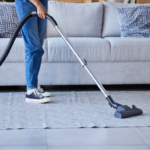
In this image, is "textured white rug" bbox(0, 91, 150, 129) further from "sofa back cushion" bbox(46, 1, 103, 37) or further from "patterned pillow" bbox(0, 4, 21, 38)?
"sofa back cushion" bbox(46, 1, 103, 37)

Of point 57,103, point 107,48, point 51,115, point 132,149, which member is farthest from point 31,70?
point 132,149

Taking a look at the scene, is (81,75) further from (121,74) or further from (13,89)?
(13,89)

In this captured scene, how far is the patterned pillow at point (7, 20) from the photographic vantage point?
106 inches

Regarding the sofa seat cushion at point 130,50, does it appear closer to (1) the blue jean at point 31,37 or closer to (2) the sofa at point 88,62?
(2) the sofa at point 88,62

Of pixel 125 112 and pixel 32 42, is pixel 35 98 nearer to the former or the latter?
pixel 32 42

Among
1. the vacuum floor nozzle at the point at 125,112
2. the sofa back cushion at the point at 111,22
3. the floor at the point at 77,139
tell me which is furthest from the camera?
the sofa back cushion at the point at 111,22

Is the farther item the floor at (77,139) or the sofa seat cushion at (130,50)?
the sofa seat cushion at (130,50)

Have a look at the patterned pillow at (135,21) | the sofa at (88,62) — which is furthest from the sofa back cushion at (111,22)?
the sofa at (88,62)

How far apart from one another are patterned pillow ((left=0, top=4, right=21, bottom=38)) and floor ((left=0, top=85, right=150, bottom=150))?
1.37m

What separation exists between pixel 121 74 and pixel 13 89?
99 cm

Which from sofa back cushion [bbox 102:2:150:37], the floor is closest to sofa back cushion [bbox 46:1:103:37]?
sofa back cushion [bbox 102:2:150:37]

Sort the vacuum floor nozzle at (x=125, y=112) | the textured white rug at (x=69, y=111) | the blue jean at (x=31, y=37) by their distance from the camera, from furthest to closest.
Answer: the blue jean at (x=31, y=37), the vacuum floor nozzle at (x=125, y=112), the textured white rug at (x=69, y=111)

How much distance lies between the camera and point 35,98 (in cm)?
214

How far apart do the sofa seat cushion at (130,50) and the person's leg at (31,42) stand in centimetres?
69
